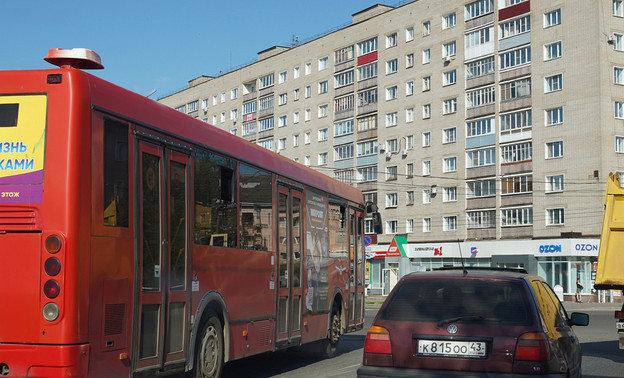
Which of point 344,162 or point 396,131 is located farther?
point 344,162

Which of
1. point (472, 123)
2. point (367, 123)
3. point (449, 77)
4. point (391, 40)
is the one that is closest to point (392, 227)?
point (367, 123)

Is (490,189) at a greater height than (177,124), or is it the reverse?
(490,189)

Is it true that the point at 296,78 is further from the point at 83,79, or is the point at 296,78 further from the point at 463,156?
the point at 83,79

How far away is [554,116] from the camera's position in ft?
177

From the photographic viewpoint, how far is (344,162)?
2832 inches

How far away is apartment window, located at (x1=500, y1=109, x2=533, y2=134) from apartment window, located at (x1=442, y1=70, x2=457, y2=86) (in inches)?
230

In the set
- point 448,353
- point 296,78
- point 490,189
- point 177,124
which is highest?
point 296,78

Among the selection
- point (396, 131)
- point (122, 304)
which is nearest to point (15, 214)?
point (122, 304)

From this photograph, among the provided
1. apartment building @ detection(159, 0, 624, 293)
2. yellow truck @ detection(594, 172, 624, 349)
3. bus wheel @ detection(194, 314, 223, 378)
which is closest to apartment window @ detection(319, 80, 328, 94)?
apartment building @ detection(159, 0, 624, 293)

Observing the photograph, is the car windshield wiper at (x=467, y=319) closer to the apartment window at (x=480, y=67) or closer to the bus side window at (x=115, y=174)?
the bus side window at (x=115, y=174)

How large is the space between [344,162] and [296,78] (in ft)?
36.9

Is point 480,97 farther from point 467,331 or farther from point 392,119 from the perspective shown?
point 467,331

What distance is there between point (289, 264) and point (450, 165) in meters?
50.5

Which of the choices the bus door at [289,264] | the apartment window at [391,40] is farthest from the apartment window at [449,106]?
the bus door at [289,264]
